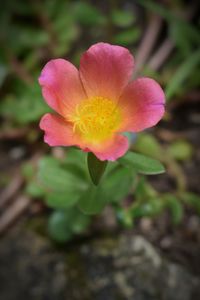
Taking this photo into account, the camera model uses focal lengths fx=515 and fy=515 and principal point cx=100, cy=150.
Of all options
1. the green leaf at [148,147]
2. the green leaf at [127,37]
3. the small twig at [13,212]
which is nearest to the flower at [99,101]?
the green leaf at [148,147]

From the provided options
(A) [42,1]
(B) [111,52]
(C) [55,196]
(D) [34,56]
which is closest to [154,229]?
(C) [55,196]

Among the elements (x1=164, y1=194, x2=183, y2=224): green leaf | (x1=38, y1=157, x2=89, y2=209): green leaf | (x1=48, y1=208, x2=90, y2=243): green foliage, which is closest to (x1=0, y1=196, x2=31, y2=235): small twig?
(x1=48, y1=208, x2=90, y2=243): green foliage

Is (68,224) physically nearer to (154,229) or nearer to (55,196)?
(55,196)

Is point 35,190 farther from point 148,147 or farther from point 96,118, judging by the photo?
point 96,118

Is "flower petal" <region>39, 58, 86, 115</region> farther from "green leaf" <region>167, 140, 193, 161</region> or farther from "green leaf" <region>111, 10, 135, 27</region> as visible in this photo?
"green leaf" <region>111, 10, 135, 27</region>

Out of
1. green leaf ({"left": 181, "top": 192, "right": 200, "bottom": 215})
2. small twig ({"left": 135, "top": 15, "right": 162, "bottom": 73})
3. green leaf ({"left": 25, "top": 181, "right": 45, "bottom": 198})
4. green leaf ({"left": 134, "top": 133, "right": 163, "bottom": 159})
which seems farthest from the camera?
small twig ({"left": 135, "top": 15, "right": 162, "bottom": 73})

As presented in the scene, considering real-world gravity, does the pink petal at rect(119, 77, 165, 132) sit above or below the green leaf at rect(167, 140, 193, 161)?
above

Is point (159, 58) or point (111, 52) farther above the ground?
point (111, 52)

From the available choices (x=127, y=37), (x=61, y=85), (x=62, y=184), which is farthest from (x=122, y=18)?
(x=61, y=85)

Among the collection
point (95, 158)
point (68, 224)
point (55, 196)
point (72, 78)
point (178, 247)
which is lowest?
point (178, 247)
